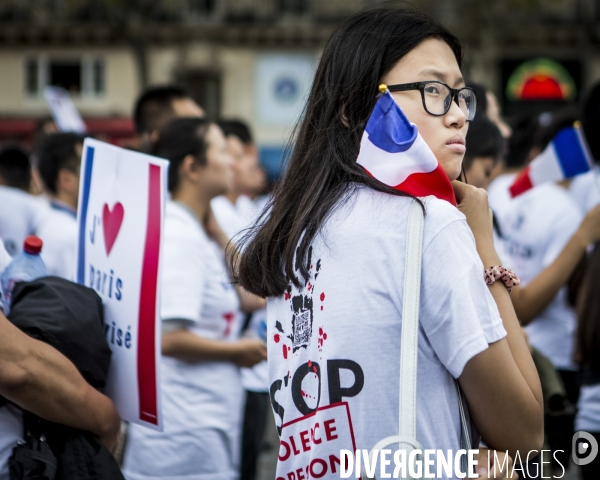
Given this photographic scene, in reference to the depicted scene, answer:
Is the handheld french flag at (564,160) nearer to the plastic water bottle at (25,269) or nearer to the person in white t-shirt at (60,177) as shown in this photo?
the person in white t-shirt at (60,177)

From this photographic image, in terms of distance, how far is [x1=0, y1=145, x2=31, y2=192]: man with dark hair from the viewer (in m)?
6.89

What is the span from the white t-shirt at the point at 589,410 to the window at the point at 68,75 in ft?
85.8

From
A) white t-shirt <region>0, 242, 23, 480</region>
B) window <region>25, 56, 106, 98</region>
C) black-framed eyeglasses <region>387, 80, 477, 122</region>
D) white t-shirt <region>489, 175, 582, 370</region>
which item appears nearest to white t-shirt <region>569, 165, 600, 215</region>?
white t-shirt <region>489, 175, 582, 370</region>

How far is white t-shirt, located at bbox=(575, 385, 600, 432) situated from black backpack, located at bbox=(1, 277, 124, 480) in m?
2.18

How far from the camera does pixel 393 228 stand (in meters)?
1.77

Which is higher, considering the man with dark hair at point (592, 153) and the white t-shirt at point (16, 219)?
the man with dark hair at point (592, 153)

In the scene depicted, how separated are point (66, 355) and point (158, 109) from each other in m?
2.87

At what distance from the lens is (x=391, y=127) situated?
178 cm

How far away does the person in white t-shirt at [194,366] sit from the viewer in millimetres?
3328

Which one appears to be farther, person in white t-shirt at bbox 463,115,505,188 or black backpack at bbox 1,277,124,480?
person in white t-shirt at bbox 463,115,505,188

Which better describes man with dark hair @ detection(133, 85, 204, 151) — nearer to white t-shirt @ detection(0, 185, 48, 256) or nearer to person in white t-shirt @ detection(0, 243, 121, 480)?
white t-shirt @ detection(0, 185, 48, 256)

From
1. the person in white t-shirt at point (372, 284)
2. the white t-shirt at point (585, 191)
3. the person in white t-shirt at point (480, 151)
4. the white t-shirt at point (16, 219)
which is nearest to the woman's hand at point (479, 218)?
the person in white t-shirt at point (372, 284)

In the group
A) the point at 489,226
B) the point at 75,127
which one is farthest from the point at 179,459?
the point at 75,127

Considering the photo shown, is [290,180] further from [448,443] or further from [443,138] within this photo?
[448,443]
